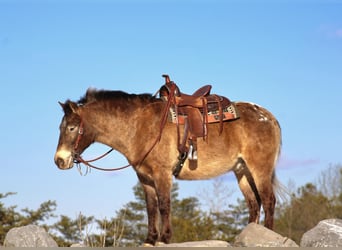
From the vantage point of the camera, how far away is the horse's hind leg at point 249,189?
1082 centimetres

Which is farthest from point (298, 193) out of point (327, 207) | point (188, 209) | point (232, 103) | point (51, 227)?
point (232, 103)

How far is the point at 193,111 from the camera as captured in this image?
10.2 m

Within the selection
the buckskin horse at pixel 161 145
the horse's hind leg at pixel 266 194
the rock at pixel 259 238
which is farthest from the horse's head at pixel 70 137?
the horse's hind leg at pixel 266 194

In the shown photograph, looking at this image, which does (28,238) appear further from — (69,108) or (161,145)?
(161,145)

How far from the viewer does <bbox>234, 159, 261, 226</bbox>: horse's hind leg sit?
1082cm

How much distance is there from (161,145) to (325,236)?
3377 mm

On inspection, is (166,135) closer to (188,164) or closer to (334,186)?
(188,164)

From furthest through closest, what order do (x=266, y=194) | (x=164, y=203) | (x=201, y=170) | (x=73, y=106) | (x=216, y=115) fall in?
(x=266, y=194) < (x=216, y=115) < (x=201, y=170) < (x=73, y=106) < (x=164, y=203)

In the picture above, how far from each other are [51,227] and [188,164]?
76.0 ft

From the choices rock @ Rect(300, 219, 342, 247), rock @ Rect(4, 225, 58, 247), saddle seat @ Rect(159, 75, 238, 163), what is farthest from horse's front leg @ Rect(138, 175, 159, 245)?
rock @ Rect(300, 219, 342, 247)

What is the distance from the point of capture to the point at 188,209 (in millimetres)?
41625

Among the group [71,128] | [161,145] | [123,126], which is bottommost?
[161,145]

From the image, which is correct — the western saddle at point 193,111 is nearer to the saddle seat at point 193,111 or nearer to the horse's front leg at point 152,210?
the saddle seat at point 193,111

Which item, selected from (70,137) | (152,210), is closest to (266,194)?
(152,210)
